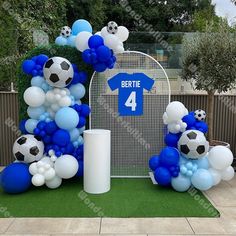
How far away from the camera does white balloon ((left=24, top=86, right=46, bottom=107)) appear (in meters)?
4.99

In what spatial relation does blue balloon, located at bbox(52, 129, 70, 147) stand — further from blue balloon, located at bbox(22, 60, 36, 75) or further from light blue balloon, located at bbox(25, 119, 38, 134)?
blue balloon, located at bbox(22, 60, 36, 75)

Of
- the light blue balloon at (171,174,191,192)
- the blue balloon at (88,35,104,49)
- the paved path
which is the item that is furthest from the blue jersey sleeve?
the paved path

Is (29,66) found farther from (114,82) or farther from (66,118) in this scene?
(114,82)

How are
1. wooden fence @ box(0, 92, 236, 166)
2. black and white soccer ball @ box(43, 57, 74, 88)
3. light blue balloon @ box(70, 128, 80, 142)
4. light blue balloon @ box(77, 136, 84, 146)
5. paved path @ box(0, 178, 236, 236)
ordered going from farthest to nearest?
wooden fence @ box(0, 92, 236, 166)
light blue balloon @ box(77, 136, 84, 146)
light blue balloon @ box(70, 128, 80, 142)
black and white soccer ball @ box(43, 57, 74, 88)
paved path @ box(0, 178, 236, 236)

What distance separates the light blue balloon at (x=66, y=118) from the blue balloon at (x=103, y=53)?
94cm

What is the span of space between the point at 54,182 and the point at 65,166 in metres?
0.36

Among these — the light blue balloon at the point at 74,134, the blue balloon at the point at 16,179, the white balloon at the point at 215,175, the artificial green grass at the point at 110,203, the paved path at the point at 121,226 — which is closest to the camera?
the paved path at the point at 121,226

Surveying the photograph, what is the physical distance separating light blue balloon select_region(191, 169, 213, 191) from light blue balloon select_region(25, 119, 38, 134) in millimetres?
2649

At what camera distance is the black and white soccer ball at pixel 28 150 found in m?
4.89

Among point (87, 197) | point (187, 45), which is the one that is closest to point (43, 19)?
point (187, 45)

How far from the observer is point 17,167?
4.85 m

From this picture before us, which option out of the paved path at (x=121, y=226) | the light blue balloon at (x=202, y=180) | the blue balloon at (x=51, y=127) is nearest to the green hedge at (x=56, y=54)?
the blue balloon at (x=51, y=127)

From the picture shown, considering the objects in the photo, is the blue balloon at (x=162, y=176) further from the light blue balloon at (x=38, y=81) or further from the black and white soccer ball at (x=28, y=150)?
the light blue balloon at (x=38, y=81)

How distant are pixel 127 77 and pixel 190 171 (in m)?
1.90
